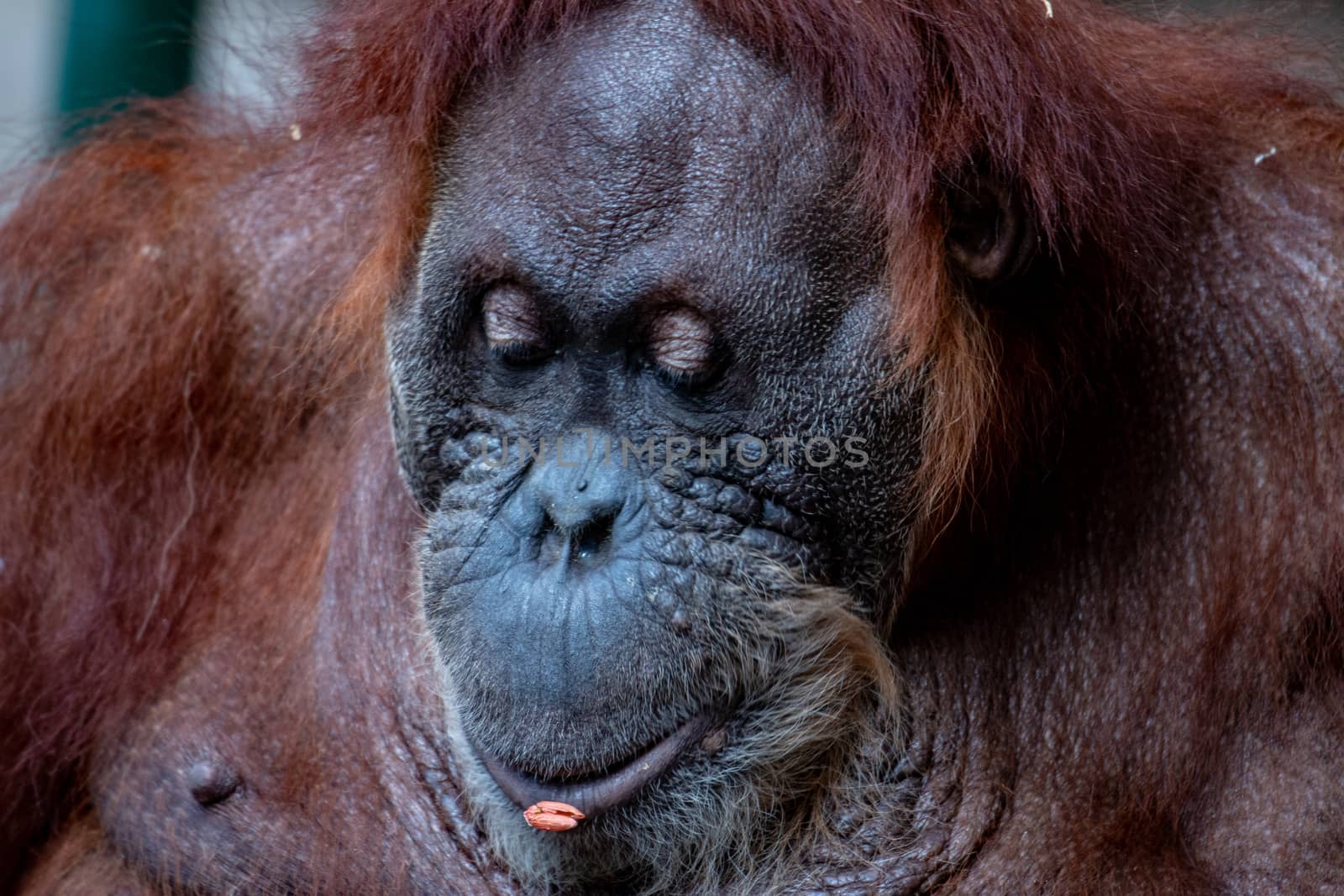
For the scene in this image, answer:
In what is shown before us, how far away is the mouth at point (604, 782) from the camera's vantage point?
6.52 ft

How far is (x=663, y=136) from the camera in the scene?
76.8 inches

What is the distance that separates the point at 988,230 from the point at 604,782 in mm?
944

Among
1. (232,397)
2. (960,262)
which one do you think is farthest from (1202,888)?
(232,397)

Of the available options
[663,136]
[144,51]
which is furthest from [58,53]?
[663,136]

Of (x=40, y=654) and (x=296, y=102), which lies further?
(x=40, y=654)

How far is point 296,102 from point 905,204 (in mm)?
1097

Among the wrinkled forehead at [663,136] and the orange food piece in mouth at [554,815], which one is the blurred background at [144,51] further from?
the orange food piece in mouth at [554,815]

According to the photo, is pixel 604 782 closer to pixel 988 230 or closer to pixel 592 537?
pixel 592 537

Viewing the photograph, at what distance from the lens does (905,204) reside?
1911 mm

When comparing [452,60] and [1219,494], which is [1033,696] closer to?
[1219,494]

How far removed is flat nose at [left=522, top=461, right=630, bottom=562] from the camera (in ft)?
6.36

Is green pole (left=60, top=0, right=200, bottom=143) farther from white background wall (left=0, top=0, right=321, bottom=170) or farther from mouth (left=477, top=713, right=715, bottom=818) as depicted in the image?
mouth (left=477, top=713, right=715, bottom=818)

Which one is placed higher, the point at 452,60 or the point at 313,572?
the point at 452,60

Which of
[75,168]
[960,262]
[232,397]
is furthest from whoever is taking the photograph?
[75,168]
